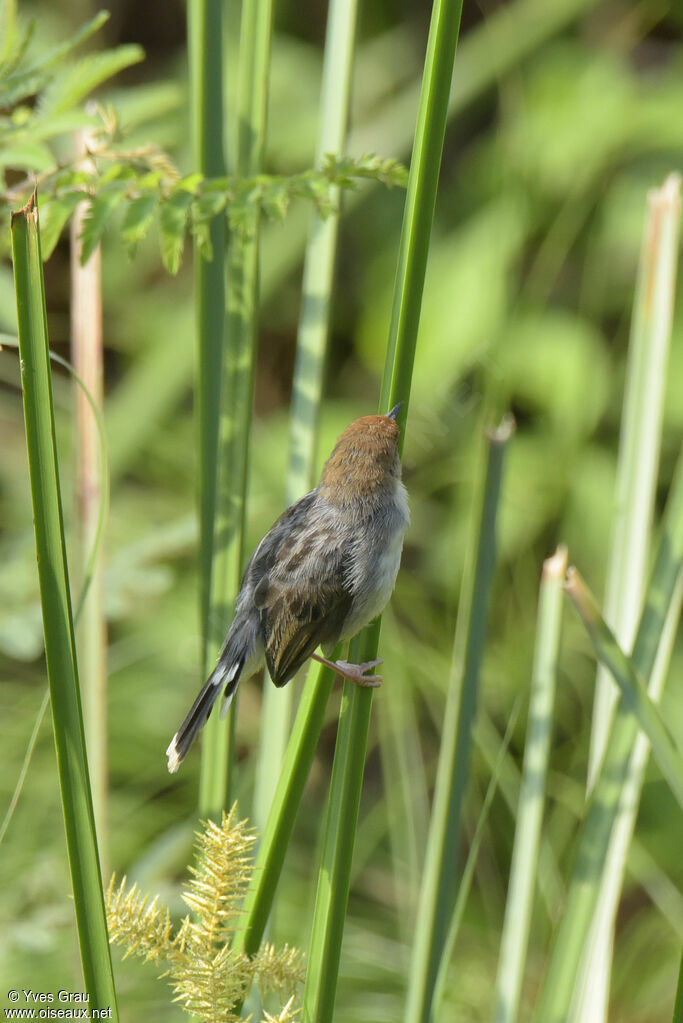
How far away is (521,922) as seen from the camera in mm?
1596

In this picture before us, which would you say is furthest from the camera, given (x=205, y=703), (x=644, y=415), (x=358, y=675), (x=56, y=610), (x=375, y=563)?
(x=644, y=415)

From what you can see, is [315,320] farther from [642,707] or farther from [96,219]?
[642,707]

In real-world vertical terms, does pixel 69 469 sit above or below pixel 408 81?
below

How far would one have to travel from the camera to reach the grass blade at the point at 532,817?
1.58 metres

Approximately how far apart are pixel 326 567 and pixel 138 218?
0.65m

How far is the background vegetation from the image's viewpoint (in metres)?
3.03

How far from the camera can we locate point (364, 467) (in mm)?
1783

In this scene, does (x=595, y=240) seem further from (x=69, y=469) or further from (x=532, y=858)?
(x=532, y=858)

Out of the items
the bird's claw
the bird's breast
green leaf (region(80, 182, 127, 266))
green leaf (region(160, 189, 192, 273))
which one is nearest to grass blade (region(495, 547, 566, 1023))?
the bird's breast

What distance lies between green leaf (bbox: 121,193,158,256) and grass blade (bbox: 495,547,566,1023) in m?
0.84

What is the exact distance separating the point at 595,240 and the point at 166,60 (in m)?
1.99

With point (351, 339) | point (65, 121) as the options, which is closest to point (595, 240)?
point (351, 339)

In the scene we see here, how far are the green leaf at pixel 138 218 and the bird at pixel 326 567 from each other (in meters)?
0.49

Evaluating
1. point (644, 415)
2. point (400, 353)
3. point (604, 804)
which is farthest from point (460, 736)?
point (644, 415)
